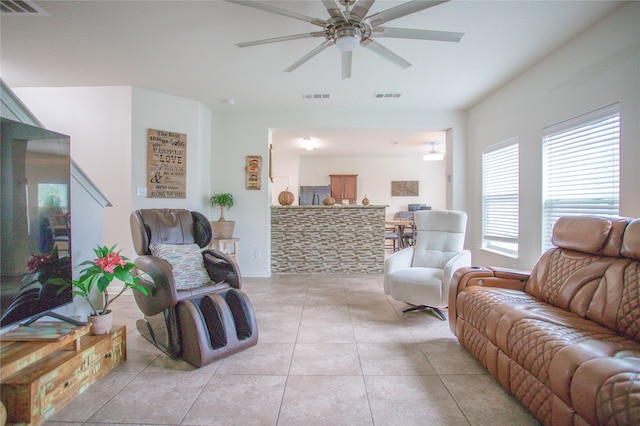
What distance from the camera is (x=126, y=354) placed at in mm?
2230

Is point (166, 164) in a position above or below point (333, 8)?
below

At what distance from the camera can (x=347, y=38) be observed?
6.91ft

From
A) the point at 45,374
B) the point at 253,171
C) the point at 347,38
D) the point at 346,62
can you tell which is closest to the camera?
the point at 45,374

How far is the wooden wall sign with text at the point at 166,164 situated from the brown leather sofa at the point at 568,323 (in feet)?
11.8

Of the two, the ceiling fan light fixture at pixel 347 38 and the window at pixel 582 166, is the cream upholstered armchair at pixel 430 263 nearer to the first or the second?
the window at pixel 582 166

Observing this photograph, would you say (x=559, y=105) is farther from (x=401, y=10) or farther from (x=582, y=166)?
(x=401, y=10)

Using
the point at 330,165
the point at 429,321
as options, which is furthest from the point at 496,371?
the point at 330,165

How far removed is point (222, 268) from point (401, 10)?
224 centimetres

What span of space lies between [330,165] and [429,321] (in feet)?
22.0

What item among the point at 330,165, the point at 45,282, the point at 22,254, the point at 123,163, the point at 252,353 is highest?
the point at 330,165

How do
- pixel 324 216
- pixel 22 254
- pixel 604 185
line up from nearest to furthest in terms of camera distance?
pixel 22 254 → pixel 604 185 → pixel 324 216

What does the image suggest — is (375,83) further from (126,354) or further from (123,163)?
(126,354)

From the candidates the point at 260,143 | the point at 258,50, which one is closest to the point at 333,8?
the point at 258,50

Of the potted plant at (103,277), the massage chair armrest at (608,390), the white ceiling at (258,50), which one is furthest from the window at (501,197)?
the potted plant at (103,277)
